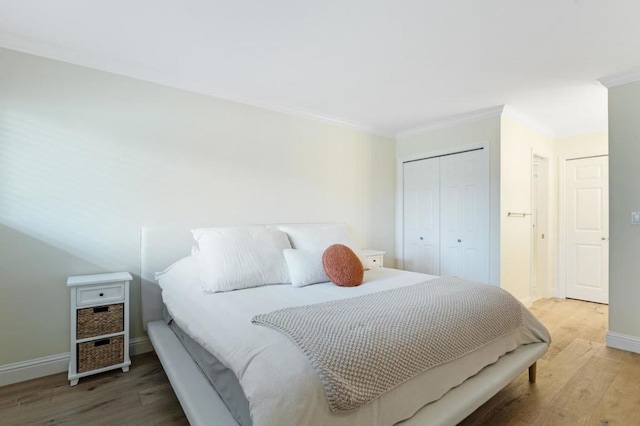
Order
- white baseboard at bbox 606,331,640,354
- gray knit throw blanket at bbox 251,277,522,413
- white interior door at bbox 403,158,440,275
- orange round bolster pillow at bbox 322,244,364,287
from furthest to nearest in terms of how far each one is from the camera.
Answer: white interior door at bbox 403,158,440,275, white baseboard at bbox 606,331,640,354, orange round bolster pillow at bbox 322,244,364,287, gray knit throw blanket at bbox 251,277,522,413

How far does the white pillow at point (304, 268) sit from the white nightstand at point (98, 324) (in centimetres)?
116

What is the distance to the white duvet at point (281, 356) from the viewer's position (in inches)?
40.7

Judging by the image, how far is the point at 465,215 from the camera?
3705 millimetres

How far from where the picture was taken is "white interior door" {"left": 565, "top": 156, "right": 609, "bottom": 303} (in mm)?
4109

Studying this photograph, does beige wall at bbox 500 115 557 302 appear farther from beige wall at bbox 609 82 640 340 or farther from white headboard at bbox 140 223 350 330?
white headboard at bbox 140 223 350 330

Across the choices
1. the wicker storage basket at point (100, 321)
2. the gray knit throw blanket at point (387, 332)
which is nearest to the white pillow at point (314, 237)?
the gray knit throw blanket at point (387, 332)

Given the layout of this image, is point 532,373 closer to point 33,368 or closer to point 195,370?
point 195,370

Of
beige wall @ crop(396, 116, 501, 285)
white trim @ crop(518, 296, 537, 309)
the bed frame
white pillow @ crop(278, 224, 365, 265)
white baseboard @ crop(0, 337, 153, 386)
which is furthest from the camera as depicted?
white trim @ crop(518, 296, 537, 309)

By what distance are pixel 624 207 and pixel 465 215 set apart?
1.34m

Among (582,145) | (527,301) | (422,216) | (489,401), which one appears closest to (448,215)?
(422,216)

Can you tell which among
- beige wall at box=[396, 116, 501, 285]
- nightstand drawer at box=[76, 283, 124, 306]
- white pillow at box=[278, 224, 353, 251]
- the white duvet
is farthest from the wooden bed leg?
nightstand drawer at box=[76, 283, 124, 306]

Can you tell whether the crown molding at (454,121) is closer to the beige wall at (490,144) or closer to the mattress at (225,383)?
the beige wall at (490,144)

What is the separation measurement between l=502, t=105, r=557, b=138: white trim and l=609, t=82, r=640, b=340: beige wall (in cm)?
83

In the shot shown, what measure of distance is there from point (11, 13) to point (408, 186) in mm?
3981
